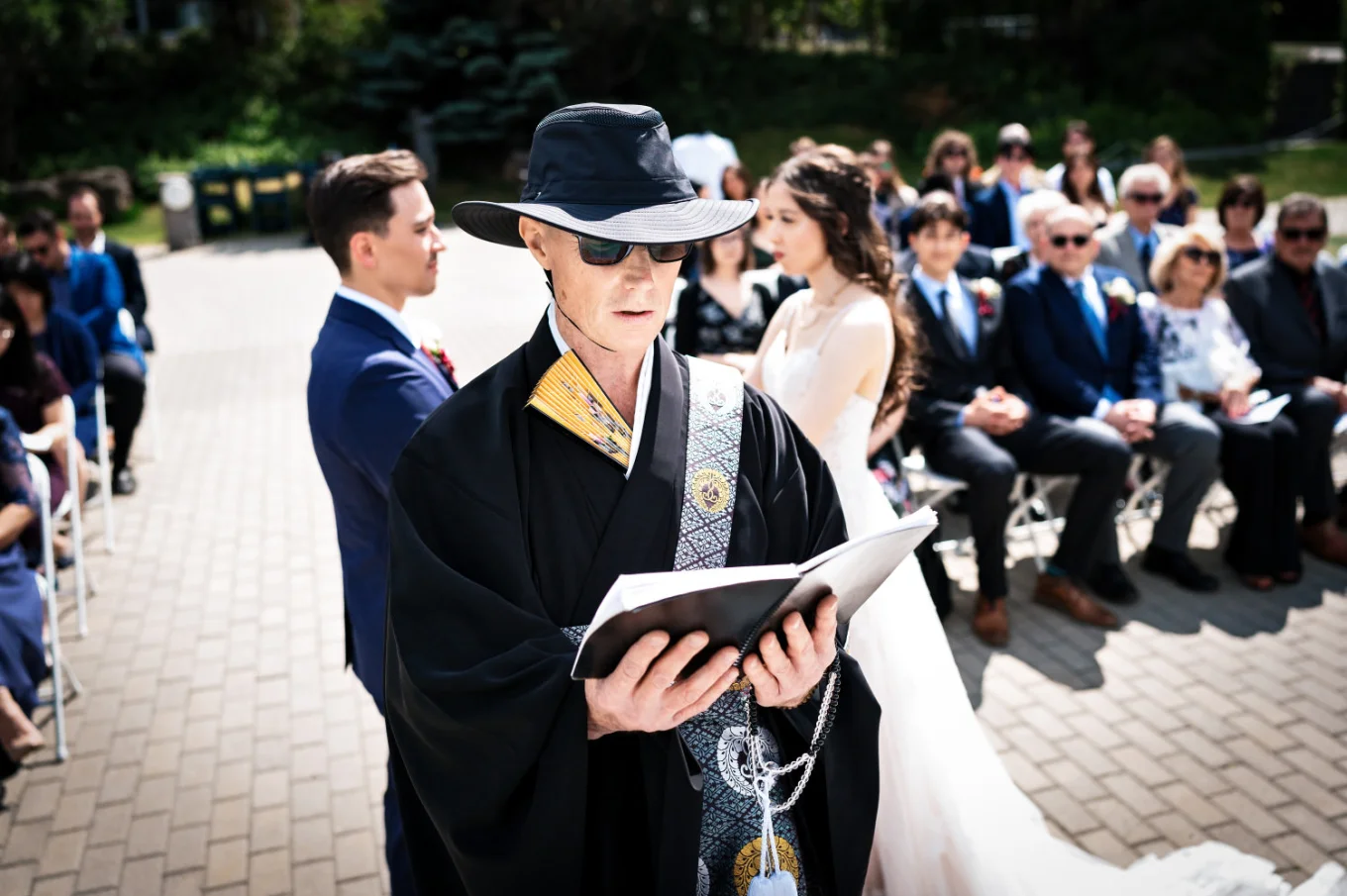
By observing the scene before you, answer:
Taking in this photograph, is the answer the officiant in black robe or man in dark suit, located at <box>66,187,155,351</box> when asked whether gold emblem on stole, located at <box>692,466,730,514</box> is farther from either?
man in dark suit, located at <box>66,187,155,351</box>

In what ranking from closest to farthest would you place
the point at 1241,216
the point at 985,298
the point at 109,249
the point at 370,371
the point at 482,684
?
the point at 482,684
the point at 370,371
the point at 985,298
the point at 1241,216
the point at 109,249

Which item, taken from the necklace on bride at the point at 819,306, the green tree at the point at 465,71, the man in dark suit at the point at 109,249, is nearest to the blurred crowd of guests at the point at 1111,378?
the necklace on bride at the point at 819,306

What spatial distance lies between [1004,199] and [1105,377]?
3.74m

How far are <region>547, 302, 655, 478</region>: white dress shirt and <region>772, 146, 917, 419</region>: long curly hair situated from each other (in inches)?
67.4

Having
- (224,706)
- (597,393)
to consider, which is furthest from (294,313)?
(597,393)

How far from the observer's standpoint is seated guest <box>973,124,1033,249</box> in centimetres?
944

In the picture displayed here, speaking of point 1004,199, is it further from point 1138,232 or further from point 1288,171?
point 1288,171

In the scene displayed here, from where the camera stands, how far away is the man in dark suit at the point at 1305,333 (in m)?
6.30

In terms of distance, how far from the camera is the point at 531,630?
6.66ft

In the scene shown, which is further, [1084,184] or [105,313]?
[1084,184]

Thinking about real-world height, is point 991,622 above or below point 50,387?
below

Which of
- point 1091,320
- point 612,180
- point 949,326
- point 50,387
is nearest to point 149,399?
point 50,387

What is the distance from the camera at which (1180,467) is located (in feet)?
19.8

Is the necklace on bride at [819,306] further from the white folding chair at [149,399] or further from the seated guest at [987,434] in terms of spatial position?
the white folding chair at [149,399]
